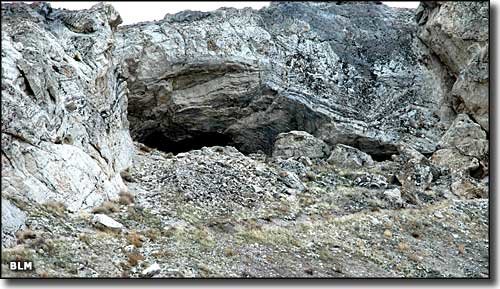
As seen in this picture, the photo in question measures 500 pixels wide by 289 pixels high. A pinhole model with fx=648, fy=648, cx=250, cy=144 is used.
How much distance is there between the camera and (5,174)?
21.1 meters

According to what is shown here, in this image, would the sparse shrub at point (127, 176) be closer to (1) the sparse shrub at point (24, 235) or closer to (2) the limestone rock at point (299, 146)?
(1) the sparse shrub at point (24, 235)

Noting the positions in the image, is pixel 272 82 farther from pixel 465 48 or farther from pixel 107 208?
pixel 107 208

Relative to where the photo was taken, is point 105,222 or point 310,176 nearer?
point 105,222

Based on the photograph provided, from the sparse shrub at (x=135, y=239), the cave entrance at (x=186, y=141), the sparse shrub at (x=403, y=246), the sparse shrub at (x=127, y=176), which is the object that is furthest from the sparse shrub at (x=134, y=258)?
the cave entrance at (x=186, y=141)

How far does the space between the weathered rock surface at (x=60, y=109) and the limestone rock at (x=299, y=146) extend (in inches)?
390

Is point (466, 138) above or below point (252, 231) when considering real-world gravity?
above

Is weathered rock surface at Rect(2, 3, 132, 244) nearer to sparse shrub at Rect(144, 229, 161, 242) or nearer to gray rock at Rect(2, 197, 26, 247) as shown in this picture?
gray rock at Rect(2, 197, 26, 247)

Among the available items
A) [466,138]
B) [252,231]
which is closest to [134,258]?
[252,231]

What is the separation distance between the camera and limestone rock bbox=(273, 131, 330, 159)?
37812 millimetres

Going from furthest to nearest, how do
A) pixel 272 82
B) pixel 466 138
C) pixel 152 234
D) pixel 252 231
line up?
pixel 272 82
pixel 466 138
pixel 252 231
pixel 152 234

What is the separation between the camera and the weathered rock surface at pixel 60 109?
22219 millimetres

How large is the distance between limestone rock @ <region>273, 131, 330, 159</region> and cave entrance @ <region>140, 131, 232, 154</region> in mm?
5142

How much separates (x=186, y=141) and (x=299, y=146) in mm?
8989

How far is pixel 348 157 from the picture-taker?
119ft
